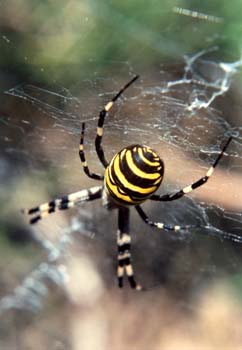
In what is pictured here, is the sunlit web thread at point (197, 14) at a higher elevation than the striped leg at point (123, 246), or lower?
higher

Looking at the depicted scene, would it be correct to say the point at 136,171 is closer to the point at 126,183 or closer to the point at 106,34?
the point at 126,183

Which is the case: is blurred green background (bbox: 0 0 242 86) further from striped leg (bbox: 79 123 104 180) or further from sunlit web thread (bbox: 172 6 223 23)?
striped leg (bbox: 79 123 104 180)

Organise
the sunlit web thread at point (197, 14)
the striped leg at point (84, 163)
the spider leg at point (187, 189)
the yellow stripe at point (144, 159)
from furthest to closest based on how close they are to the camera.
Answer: the sunlit web thread at point (197, 14)
the striped leg at point (84, 163)
the spider leg at point (187, 189)
the yellow stripe at point (144, 159)

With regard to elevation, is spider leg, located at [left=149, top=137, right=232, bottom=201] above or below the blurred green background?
below

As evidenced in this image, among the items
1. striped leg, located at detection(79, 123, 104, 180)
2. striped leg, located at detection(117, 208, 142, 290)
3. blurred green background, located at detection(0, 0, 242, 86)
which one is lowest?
striped leg, located at detection(117, 208, 142, 290)

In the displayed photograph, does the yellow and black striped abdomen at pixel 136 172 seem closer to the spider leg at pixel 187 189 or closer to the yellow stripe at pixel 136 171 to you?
the yellow stripe at pixel 136 171

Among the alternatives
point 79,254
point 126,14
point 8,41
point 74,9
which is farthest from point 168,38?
point 79,254

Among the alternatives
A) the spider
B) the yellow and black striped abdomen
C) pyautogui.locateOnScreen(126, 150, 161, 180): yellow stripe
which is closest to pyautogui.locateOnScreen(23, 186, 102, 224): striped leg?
the spider

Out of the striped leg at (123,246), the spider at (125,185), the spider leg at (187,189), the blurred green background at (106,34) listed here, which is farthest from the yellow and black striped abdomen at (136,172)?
the blurred green background at (106,34)
